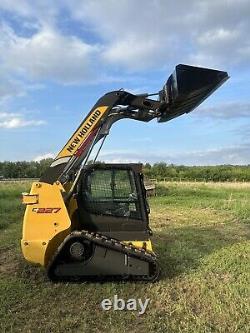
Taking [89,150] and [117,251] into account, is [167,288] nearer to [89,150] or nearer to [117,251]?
[117,251]

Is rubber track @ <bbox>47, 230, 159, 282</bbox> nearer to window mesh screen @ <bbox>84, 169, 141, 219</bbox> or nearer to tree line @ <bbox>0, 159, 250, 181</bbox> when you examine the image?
window mesh screen @ <bbox>84, 169, 141, 219</bbox>

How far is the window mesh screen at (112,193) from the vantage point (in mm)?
7645

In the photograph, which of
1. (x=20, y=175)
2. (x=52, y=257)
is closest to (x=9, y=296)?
(x=52, y=257)

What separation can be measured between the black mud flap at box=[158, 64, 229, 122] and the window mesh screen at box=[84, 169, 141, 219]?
4.50 feet

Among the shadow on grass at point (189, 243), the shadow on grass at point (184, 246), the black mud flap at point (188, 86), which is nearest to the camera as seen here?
the black mud flap at point (188, 86)

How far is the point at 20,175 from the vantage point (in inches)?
1930

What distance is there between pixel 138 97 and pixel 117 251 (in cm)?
260

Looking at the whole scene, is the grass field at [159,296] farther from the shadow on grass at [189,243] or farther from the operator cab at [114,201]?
the operator cab at [114,201]

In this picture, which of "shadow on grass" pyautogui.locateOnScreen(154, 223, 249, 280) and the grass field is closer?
the grass field

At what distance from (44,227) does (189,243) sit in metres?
4.41

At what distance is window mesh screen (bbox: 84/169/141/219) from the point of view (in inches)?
301

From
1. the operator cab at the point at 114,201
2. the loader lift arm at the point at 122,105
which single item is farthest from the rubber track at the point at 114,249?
the loader lift arm at the point at 122,105

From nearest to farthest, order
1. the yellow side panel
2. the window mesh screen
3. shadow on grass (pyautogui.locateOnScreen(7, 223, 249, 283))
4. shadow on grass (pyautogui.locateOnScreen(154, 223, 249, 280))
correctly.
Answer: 1. the yellow side panel
2. the window mesh screen
3. shadow on grass (pyautogui.locateOnScreen(7, 223, 249, 283))
4. shadow on grass (pyautogui.locateOnScreen(154, 223, 249, 280))

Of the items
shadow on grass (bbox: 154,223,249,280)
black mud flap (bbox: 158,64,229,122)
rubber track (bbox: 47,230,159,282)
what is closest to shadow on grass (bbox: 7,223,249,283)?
shadow on grass (bbox: 154,223,249,280)
